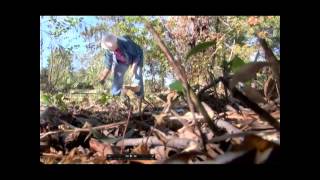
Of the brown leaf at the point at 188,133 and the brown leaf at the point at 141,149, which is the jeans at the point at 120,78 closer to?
the brown leaf at the point at 141,149

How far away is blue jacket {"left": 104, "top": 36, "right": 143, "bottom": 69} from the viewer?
2686 millimetres

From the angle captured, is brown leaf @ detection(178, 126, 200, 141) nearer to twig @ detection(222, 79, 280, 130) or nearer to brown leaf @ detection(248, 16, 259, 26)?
twig @ detection(222, 79, 280, 130)

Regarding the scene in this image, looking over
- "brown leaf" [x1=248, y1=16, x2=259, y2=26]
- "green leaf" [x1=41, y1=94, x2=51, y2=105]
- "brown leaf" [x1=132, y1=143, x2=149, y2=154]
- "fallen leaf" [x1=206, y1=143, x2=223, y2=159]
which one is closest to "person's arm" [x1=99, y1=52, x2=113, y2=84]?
"green leaf" [x1=41, y1=94, x2=51, y2=105]

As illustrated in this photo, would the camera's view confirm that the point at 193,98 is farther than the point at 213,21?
No

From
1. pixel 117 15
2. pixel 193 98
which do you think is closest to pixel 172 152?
pixel 193 98

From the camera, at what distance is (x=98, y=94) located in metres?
2.71

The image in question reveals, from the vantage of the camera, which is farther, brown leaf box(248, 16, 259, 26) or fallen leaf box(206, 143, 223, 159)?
brown leaf box(248, 16, 259, 26)

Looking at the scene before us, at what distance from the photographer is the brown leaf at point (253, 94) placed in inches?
82.4

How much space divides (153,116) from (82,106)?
43 cm

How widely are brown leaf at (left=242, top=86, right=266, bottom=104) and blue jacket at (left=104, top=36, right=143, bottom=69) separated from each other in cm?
69

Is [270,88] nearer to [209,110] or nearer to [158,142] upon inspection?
[209,110]
